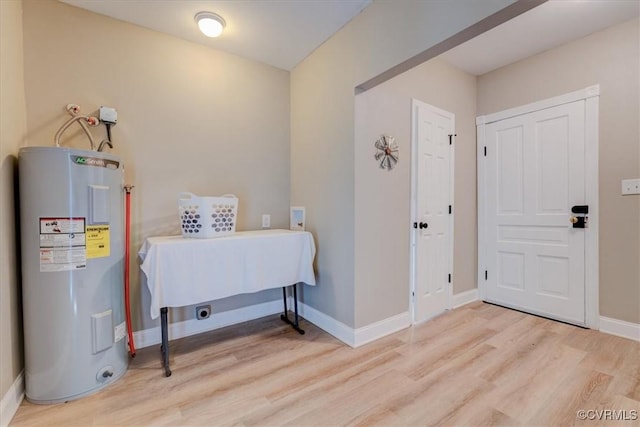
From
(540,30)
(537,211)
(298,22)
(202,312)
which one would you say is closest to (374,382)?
(202,312)

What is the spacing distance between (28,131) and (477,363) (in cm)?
333

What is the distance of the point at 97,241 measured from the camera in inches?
63.2

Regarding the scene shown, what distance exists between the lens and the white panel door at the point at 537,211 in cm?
251

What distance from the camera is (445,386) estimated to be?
164 cm

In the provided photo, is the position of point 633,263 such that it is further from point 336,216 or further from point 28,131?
point 28,131

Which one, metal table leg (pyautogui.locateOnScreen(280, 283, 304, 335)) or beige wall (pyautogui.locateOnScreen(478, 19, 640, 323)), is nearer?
beige wall (pyautogui.locateOnScreen(478, 19, 640, 323))

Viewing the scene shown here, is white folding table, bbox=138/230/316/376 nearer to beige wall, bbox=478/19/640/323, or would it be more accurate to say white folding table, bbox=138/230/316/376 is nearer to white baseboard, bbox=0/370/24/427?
white baseboard, bbox=0/370/24/427

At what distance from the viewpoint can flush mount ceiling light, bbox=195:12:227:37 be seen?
78.0 inches

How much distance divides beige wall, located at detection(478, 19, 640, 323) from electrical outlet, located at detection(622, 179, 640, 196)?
0.04 metres

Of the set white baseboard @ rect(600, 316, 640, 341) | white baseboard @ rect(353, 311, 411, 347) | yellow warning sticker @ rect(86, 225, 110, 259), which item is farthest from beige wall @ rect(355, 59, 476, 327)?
yellow warning sticker @ rect(86, 225, 110, 259)

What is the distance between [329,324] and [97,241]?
1773 mm

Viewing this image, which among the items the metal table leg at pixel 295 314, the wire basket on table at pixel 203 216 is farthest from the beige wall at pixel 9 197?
the metal table leg at pixel 295 314

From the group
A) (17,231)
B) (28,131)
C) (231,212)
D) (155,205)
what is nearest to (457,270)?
(231,212)

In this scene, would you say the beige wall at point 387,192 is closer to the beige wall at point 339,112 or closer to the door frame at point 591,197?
the beige wall at point 339,112
